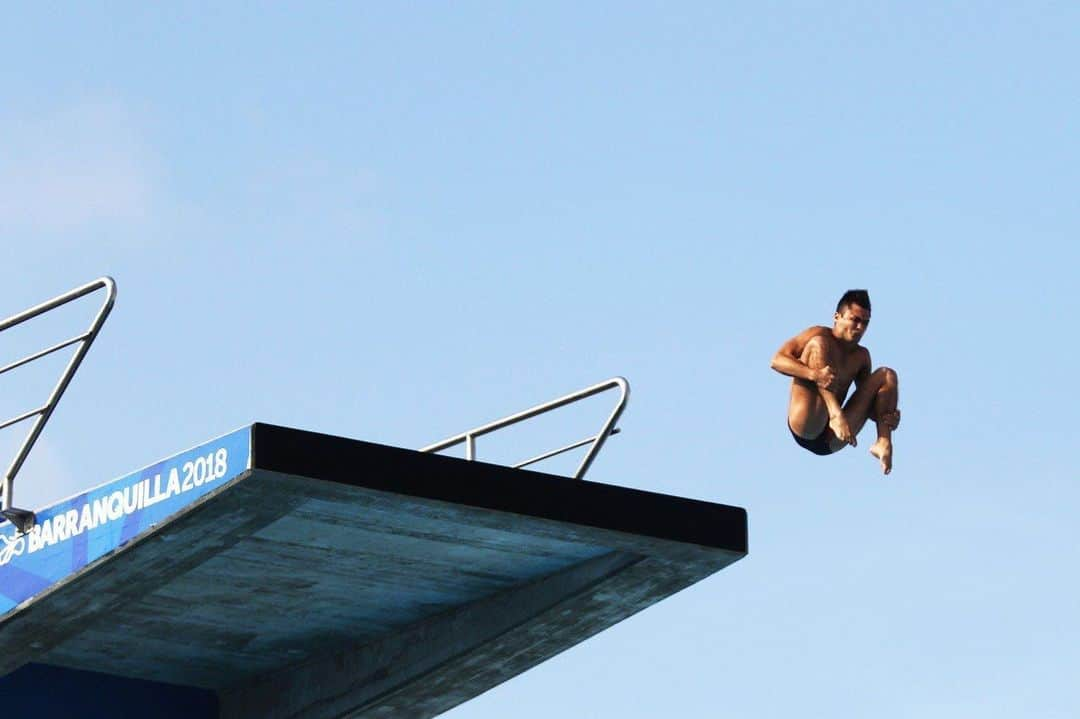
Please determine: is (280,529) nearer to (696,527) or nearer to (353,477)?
(353,477)

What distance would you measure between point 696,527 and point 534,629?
8.10 ft

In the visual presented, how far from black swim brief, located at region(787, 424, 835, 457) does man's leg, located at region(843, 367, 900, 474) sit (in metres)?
0.23

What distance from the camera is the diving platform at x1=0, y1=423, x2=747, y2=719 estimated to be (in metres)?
22.3

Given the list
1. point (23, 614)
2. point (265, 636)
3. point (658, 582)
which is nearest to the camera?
point (23, 614)

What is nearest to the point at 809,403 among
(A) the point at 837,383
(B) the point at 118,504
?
(A) the point at 837,383

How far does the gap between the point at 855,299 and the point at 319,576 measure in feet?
19.1

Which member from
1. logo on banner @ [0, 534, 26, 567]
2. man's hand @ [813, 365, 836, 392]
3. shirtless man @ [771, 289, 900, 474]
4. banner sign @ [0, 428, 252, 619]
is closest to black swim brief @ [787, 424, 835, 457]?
shirtless man @ [771, 289, 900, 474]

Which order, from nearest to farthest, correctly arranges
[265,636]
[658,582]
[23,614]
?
[23,614] → [658,582] → [265,636]

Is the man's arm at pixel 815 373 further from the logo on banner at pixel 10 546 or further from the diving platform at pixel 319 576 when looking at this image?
the logo on banner at pixel 10 546

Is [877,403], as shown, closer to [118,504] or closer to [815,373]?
[815,373]

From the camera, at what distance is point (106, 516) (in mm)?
22766

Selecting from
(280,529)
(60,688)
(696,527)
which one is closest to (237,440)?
(280,529)

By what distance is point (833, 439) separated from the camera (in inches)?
926

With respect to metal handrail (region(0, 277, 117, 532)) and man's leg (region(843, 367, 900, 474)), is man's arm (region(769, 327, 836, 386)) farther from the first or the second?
metal handrail (region(0, 277, 117, 532))
